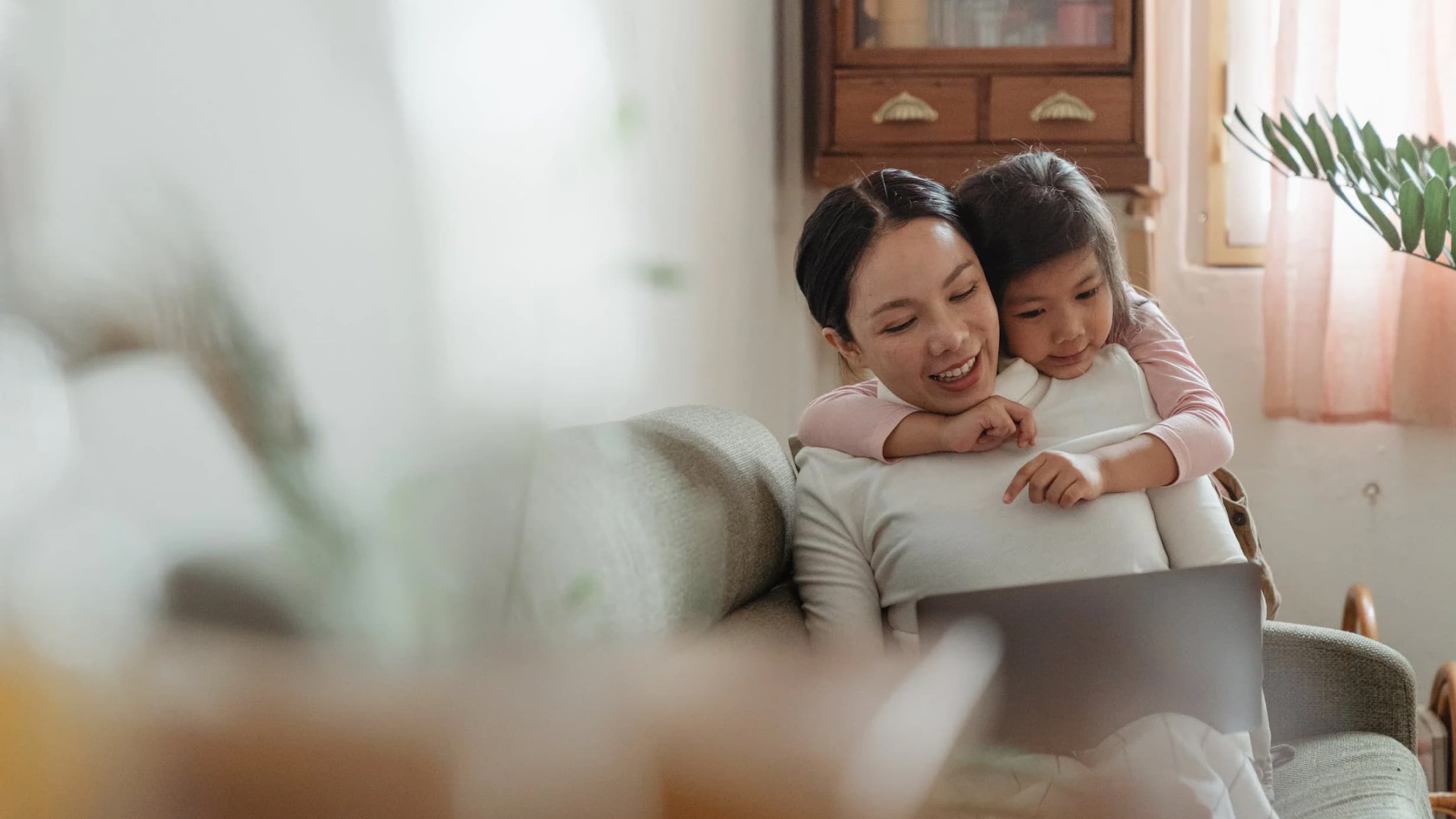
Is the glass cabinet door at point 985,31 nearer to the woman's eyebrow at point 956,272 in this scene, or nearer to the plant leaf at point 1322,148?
the plant leaf at point 1322,148

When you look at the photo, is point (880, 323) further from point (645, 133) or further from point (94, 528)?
point (94, 528)

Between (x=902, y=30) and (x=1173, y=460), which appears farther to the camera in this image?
(x=902, y=30)

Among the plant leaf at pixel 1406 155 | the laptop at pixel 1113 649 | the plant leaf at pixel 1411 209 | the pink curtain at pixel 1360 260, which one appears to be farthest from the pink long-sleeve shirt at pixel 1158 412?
the pink curtain at pixel 1360 260

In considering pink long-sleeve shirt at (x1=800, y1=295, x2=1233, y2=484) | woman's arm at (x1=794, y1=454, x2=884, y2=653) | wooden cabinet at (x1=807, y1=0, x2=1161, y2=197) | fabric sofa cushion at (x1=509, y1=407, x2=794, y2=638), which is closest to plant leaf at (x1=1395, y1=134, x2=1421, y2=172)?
wooden cabinet at (x1=807, y1=0, x2=1161, y2=197)

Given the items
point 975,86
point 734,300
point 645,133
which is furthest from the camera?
point 975,86

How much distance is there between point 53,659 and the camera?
0.15 meters

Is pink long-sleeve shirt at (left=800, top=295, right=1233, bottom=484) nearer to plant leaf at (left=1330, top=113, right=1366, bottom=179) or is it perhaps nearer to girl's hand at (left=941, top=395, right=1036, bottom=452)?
girl's hand at (left=941, top=395, right=1036, bottom=452)

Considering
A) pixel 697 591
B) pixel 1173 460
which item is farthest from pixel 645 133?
pixel 1173 460

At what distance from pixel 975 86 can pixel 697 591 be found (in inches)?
72.9

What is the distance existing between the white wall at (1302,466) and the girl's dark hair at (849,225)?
1.51 m

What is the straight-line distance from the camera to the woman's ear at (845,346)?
1050 millimetres

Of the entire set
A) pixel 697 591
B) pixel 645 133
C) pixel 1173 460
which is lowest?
pixel 1173 460

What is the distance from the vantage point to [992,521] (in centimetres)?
96

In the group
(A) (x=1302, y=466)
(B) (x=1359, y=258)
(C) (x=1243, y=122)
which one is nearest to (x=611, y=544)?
(C) (x=1243, y=122)
